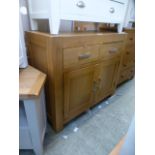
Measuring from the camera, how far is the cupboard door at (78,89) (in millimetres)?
1100

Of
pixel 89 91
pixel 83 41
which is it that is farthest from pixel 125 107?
pixel 83 41

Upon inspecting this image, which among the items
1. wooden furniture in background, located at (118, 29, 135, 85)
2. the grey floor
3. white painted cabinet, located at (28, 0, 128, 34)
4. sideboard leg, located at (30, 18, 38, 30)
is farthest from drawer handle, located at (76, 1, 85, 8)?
the grey floor

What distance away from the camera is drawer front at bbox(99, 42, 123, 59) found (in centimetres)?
129

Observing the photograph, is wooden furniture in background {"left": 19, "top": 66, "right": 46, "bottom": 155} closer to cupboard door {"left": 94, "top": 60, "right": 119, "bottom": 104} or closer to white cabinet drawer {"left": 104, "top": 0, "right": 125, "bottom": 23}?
cupboard door {"left": 94, "top": 60, "right": 119, "bottom": 104}

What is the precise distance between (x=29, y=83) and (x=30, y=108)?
16 centimetres

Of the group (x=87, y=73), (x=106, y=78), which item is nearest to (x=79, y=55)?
(x=87, y=73)

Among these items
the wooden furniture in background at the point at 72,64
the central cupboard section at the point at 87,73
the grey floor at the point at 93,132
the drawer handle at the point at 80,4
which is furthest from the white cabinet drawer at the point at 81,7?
the grey floor at the point at 93,132

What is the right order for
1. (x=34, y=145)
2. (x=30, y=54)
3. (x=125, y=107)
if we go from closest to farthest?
(x=34, y=145), (x=30, y=54), (x=125, y=107)

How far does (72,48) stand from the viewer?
3.21 ft

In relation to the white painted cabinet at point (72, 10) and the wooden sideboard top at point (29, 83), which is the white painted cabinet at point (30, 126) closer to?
the wooden sideboard top at point (29, 83)

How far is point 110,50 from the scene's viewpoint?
138 centimetres

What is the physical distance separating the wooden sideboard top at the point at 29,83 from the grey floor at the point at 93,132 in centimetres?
63
